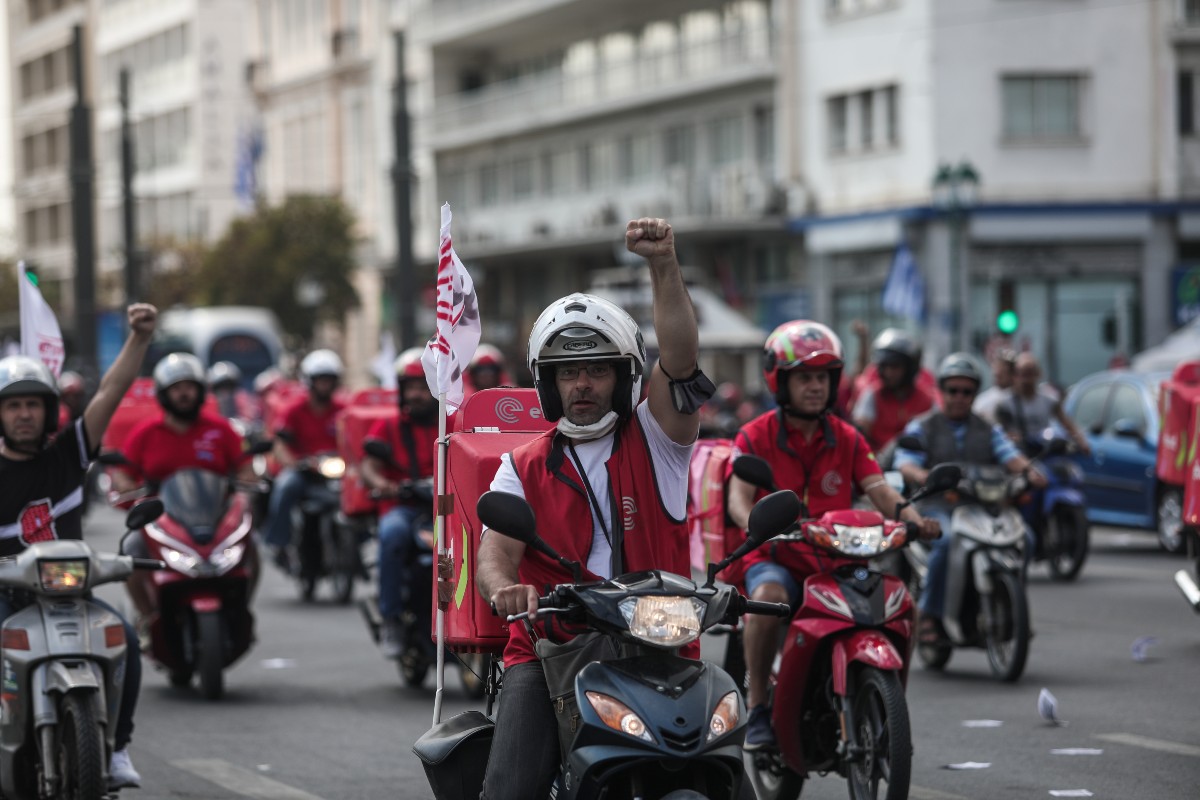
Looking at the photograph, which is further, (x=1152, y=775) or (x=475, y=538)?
(x=1152, y=775)

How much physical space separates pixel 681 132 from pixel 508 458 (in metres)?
40.6

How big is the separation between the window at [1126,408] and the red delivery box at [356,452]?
7.93 metres

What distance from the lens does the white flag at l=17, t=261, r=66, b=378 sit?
9.31 metres

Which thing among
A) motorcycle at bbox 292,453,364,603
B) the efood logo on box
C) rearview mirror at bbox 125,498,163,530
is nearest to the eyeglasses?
the efood logo on box

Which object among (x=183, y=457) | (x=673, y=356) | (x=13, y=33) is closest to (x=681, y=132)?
(x=183, y=457)

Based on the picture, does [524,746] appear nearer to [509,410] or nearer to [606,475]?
[606,475]

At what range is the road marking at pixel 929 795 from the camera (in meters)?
8.23

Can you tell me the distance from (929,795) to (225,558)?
4650 mm

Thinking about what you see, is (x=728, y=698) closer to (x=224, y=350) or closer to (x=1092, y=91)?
(x=1092, y=91)

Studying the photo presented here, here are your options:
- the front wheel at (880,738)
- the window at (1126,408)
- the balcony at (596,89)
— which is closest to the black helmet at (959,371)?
the front wheel at (880,738)

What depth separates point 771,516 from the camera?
5301 millimetres

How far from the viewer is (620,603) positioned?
502 cm

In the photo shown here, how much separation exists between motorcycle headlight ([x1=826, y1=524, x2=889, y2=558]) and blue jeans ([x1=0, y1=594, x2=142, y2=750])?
2.57 m

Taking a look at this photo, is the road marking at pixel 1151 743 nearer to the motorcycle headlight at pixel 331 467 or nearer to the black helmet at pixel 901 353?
the black helmet at pixel 901 353
